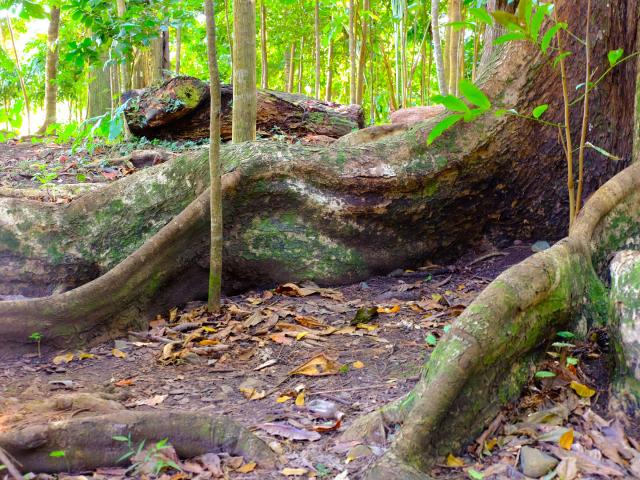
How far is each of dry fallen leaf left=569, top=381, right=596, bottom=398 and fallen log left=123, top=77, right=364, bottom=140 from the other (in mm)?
6330

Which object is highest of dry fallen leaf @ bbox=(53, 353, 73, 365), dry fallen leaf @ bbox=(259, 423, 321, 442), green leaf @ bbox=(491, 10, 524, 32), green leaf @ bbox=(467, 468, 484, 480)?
green leaf @ bbox=(491, 10, 524, 32)

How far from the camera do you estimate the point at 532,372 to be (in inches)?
110

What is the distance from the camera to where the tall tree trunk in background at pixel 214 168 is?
12.3 feet

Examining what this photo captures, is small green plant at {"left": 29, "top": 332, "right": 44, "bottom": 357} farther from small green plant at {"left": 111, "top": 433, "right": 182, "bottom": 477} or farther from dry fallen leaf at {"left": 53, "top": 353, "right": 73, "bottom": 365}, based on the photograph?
small green plant at {"left": 111, "top": 433, "right": 182, "bottom": 477}

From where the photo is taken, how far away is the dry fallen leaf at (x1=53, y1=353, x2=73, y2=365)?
12.0 ft

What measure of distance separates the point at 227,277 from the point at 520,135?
2488 millimetres

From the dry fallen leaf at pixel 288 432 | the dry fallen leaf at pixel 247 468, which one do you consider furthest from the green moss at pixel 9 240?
the dry fallen leaf at pixel 247 468

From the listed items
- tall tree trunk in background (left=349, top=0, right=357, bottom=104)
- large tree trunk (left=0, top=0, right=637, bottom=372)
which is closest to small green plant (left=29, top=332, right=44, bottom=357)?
large tree trunk (left=0, top=0, right=637, bottom=372)

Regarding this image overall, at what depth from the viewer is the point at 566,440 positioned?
240cm

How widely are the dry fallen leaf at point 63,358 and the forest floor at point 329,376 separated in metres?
0.02

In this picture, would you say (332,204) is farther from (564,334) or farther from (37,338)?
(37,338)

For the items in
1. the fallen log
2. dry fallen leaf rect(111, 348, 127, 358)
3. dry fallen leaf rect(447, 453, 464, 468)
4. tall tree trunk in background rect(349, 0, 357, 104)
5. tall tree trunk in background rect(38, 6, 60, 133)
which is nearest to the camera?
dry fallen leaf rect(447, 453, 464, 468)

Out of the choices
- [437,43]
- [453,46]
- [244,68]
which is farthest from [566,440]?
[453,46]

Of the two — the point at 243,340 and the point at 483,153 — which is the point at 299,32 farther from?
the point at 243,340
